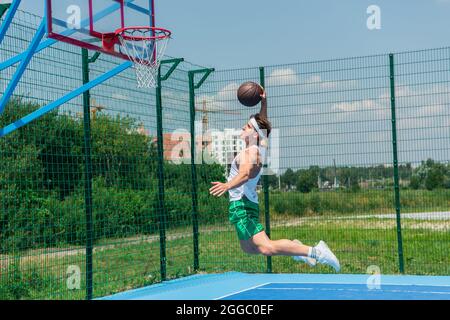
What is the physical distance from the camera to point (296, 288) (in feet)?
31.8

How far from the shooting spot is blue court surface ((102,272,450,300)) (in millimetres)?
8930

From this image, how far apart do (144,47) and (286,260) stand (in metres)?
5.57

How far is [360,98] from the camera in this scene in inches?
420

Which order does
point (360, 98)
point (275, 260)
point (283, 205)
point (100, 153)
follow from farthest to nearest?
point (275, 260)
point (283, 205)
point (360, 98)
point (100, 153)

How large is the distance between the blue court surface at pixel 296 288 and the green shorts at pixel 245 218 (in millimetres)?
2128

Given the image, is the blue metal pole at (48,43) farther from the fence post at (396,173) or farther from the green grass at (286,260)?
the fence post at (396,173)

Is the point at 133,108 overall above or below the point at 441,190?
above

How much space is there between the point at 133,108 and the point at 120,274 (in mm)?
2526

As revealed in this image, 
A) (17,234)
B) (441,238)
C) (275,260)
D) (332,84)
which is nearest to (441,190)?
(441,238)

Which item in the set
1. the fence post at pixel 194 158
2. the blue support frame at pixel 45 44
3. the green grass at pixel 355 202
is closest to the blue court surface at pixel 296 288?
the fence post at pixel 194 158

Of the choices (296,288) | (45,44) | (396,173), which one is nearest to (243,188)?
(45,44)

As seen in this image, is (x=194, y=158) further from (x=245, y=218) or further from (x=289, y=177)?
(x=245, y=218)

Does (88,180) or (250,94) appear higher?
(250,94)

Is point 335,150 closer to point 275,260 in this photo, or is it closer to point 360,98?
point 360,98
